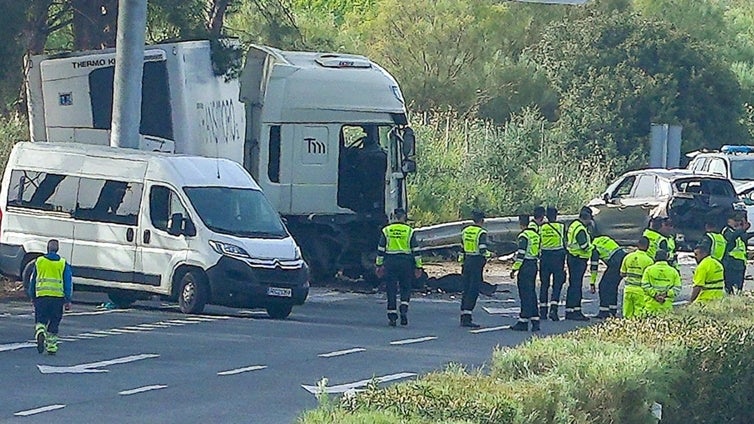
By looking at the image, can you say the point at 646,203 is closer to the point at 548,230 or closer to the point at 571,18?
the point at 548,230

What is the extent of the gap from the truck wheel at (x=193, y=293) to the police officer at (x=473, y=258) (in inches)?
138

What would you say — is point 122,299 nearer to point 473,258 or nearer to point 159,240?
point 159,240

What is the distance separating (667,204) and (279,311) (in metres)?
11.6

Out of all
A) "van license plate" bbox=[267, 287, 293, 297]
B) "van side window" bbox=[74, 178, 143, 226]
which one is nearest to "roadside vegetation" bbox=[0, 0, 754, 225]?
"van side window" bbox=[74, 178, 143, 226]

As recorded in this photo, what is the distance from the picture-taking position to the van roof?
2072 centimetres

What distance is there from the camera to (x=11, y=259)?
21.3 m

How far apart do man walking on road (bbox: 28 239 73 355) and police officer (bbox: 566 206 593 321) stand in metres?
7.55

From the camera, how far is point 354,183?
84.1 ft

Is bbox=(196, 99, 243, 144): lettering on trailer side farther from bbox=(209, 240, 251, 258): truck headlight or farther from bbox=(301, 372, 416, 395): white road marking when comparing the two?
bbox=(301, 372, 416, 395): white road marking

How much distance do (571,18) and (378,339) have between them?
41.4m

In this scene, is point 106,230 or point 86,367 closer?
point 86,367

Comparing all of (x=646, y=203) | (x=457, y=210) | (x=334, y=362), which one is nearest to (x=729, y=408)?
(x=334, y=362)

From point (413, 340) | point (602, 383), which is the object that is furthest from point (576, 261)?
point (602, 383)

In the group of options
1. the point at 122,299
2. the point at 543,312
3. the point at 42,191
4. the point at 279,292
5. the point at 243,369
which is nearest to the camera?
the point at 243,369
